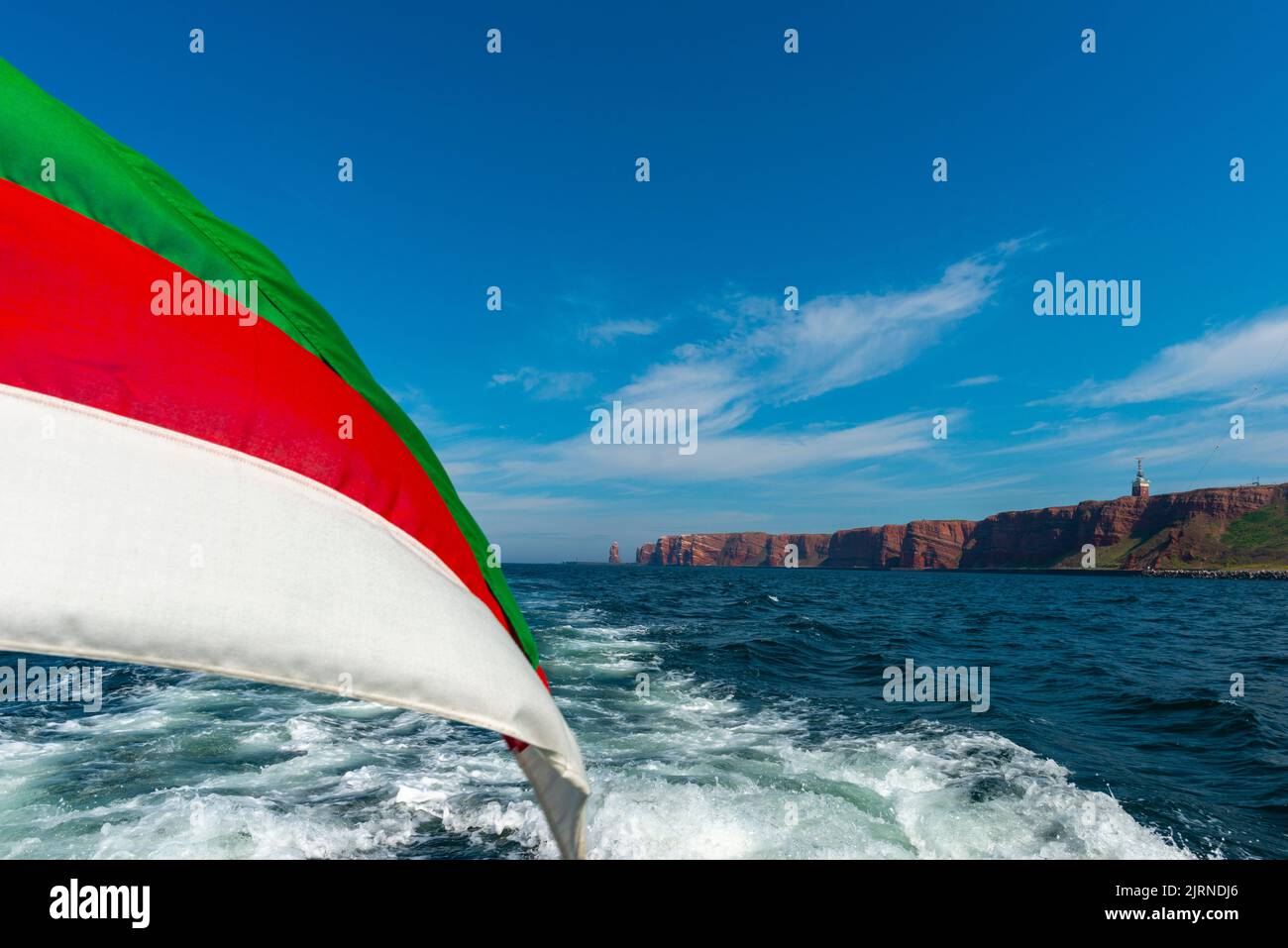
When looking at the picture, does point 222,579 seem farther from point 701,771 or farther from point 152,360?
point 701,771

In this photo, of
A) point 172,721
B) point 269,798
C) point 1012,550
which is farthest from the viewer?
point 1012,550

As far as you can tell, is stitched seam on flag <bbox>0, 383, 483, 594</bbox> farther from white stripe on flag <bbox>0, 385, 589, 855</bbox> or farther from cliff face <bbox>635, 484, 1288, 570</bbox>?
cliff face <bbox>635, 484, 1288, 570</bbox>

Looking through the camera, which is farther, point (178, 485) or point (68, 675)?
point (68, 675)

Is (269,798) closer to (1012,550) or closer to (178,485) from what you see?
(178,485)

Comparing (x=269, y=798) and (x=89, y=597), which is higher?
(x=89, y=597)

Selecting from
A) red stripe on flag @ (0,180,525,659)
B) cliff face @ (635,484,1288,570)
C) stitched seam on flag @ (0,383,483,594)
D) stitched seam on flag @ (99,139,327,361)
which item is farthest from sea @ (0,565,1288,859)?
cliff face @ (635,484,1288,570)

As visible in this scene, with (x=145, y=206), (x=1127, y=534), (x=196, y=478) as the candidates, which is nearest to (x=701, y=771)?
(x=196, y=478)
